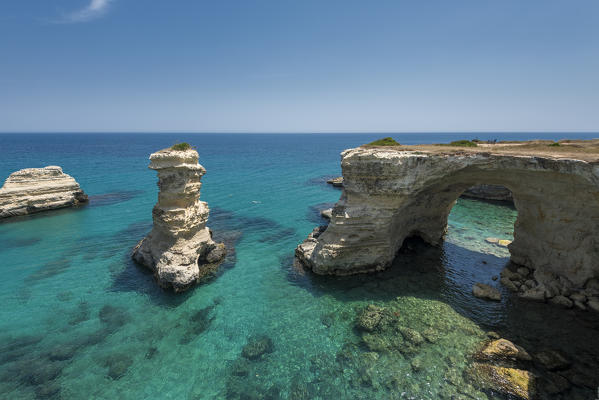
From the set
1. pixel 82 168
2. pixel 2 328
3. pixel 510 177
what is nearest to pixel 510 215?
pixel 510 177

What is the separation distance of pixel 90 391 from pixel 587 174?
80.2ft

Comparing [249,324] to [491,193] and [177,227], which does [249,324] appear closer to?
[177,227]

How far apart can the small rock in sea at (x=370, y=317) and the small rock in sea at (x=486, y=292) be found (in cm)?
641

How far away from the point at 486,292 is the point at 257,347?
14.2m

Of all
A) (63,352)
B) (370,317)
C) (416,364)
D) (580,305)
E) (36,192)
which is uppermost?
(36,192)

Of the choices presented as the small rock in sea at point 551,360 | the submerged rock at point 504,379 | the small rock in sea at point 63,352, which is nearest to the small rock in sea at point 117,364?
the small rock in sea at point 63,352

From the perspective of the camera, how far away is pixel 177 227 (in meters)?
18.9

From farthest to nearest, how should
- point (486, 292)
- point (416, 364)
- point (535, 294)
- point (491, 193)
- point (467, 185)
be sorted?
point (491, 193) → point (467, 185) → point (486, 292) → point (535, 294) → point (416, 364)

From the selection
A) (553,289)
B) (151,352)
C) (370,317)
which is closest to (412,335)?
(370,317)

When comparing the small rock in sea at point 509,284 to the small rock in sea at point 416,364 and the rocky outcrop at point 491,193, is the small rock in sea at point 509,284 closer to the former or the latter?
the small rock in sea at point 416,364

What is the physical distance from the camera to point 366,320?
14.5 meters

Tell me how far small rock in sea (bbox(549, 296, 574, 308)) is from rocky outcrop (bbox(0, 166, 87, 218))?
51.2 meters

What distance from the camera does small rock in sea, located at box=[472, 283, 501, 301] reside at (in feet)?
53.1

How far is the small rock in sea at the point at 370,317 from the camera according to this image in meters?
14.1
